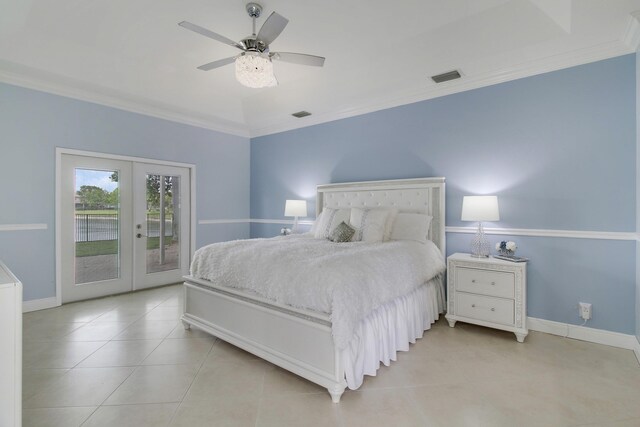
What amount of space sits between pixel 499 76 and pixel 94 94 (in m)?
5.08

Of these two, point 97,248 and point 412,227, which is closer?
point 412,227

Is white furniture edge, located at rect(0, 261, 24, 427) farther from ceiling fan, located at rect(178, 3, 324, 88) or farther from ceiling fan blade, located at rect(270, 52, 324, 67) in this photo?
ceiling fan blade, located at rect(270, 52, 324, 67)

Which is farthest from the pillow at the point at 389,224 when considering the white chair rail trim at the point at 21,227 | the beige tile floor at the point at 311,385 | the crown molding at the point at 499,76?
the white chair rail trim at the point at 21,227

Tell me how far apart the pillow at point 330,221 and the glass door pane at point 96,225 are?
117 inches

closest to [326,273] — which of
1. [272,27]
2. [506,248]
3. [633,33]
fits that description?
[272,27]

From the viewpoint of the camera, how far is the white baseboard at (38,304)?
3.64m

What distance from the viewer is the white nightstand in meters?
2.85

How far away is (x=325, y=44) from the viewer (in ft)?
10.6

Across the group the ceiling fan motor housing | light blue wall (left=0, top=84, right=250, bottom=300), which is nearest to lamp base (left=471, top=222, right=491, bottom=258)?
the ceiling fan motor housing

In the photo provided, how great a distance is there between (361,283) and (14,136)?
434cm

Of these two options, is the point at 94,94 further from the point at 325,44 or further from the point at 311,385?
the point at 311,385

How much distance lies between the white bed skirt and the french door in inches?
155

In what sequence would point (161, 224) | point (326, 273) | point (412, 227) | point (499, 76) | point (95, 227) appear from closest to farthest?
point (326, 273)
point (499, 76)
point (412, 227)
point (95, 227)
point (161, 224)

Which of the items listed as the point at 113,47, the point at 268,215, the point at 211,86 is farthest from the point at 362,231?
the point at 113,47
